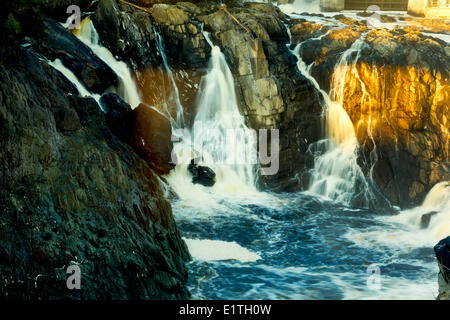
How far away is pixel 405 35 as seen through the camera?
A: 65.7 feet

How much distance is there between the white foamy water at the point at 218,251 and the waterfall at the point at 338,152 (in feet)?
18.4

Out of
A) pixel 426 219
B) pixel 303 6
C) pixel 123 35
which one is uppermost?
pixel 303 6

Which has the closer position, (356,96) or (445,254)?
(445,254)

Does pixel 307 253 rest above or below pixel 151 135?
below

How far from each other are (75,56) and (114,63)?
1718mm

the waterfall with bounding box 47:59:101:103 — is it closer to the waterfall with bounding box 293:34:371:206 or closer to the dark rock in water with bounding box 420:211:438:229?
the waterfall with bounding box 293:34:371:206

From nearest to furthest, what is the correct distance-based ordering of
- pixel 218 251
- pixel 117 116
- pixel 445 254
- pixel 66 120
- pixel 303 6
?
pixel 445 254
pixel 66 120
pixel 218 251
pixel 117 116
pixel 303 6

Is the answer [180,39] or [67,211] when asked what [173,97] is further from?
[67,211]

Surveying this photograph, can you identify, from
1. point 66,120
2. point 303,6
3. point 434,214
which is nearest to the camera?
point 66,120

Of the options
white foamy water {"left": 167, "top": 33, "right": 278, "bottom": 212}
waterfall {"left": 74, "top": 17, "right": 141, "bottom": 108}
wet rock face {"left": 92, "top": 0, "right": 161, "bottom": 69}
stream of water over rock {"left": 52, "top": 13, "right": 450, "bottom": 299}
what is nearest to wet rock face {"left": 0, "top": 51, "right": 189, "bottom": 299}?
stream of water over rock {"left": 52, "top": 13, "right": 450, "bottom": 299}

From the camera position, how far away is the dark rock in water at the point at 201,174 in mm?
16797

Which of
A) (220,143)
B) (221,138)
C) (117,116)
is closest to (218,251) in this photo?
(117,116)

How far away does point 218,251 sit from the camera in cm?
1288
